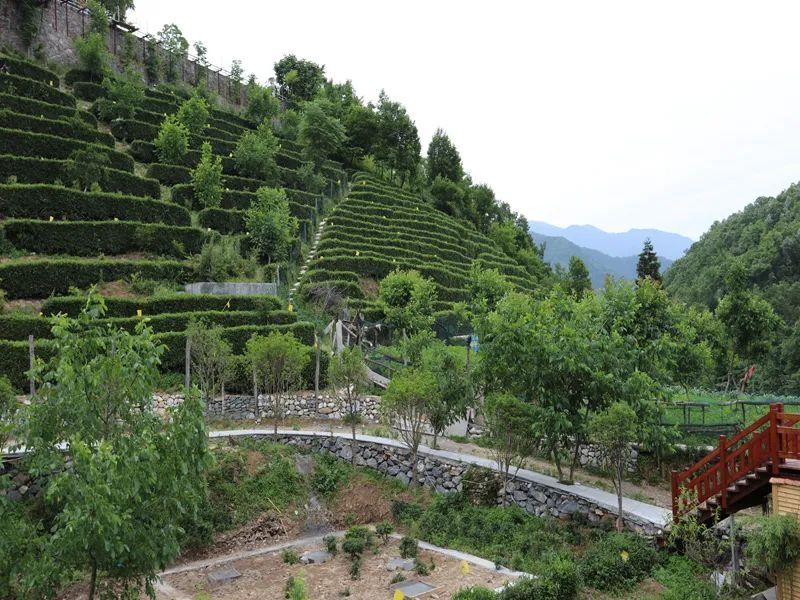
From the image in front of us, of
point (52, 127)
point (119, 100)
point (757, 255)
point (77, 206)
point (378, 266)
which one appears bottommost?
point (378, 266)

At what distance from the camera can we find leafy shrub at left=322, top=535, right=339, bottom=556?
14.1 meters

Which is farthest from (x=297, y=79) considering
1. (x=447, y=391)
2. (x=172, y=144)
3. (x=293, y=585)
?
(x=293, y=585)

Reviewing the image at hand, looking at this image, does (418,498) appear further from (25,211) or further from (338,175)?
(338,175)

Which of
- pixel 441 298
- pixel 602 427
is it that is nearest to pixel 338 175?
pixel 441 298

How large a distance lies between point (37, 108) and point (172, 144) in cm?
666

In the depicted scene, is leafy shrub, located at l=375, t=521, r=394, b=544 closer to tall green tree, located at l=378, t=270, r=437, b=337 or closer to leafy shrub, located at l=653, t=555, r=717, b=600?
leafy shrub, located at l=653, t=555, r=717, b=600

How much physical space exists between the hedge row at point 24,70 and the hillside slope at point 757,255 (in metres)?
40.2

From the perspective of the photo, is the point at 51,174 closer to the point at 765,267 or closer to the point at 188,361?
the point at 188,361

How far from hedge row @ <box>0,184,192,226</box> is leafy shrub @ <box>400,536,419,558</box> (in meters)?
20.5

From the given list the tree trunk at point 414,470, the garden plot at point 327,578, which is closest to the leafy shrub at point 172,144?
the tree trunk at point 414,470

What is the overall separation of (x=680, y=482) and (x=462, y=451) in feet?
20.5

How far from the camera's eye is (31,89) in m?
34.1

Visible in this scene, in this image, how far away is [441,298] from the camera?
36.1 meters

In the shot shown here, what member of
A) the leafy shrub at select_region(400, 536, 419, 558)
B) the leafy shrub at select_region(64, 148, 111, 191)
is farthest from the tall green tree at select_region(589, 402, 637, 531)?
the leafy shrub at select_region(64, 148, 111, 191)
